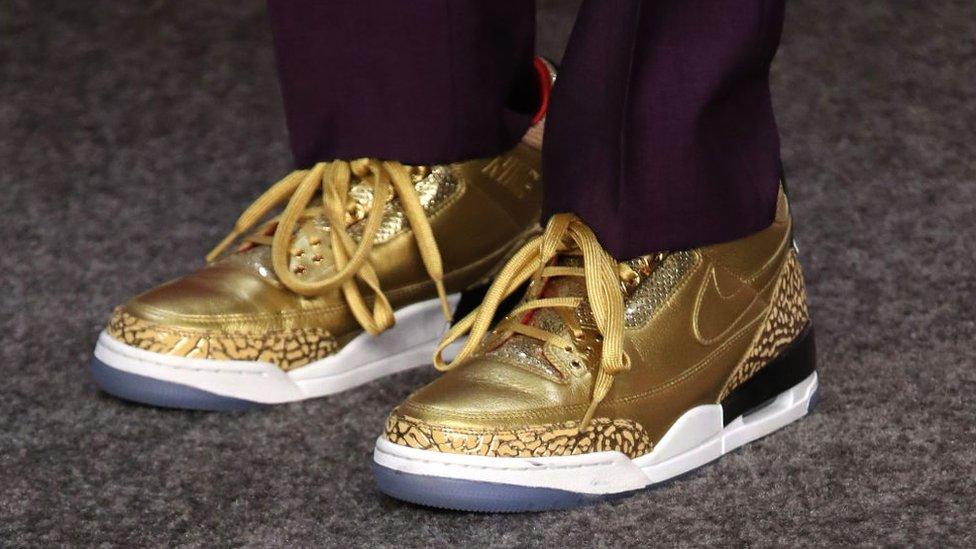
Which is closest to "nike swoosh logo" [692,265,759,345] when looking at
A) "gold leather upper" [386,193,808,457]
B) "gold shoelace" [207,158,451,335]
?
"gold leather upper" [386,193,808,457]

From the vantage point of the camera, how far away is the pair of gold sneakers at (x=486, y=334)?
818 mm

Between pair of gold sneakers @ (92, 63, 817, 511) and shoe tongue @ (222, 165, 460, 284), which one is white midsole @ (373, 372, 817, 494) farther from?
shoe tongue @ (222, 165, 460, 284)

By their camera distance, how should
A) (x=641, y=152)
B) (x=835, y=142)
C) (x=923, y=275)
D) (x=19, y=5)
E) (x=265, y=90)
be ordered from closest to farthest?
1. (x=641, y=152)
2. (x=923, y=275)
3. (x=835, y=142)
4. (x=265, y=90)
5. (x=19, y=5)

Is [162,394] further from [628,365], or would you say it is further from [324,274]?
[628,365]

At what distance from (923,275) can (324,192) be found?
464mm

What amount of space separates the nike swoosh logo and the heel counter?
0.9 inches

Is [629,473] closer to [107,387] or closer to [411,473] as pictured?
[411,473]

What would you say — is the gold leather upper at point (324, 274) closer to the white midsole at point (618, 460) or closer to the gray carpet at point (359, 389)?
the gray carpet at point (359, 389)

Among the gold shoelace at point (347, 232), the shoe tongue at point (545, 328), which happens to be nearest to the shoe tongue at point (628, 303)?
the shoe tongue at point (545, 328)

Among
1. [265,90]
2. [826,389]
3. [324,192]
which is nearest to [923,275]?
[826,389]

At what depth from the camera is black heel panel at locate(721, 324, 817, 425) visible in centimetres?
89

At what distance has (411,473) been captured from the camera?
2.66ft

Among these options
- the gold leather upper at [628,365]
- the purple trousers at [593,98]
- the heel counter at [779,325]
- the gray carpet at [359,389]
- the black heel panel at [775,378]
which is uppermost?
the purple trousers at [593,98]

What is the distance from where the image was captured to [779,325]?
90 centimetres
